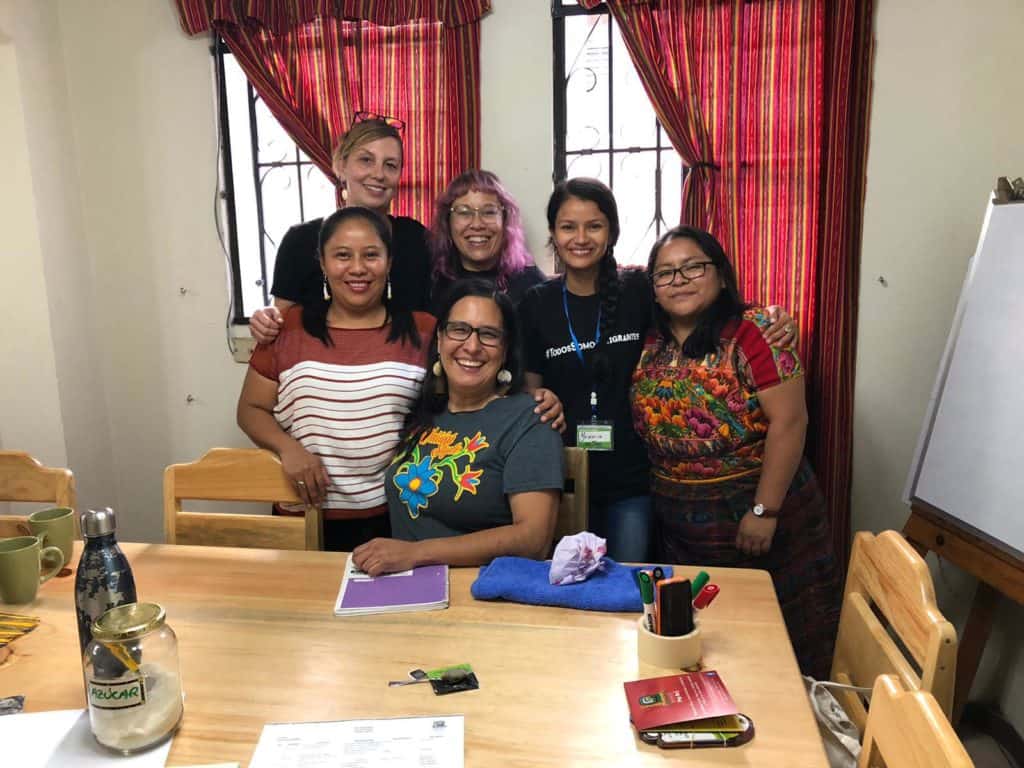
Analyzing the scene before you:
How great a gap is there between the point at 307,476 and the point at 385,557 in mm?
378

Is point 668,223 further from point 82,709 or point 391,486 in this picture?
point 82,709

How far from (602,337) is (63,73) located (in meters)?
2.46

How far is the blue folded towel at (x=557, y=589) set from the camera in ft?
4.47

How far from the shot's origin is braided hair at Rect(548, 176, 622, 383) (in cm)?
203

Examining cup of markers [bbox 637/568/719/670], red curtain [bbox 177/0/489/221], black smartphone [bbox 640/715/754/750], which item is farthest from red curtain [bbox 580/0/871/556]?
black smartphone [bbox 640/715/754/750]

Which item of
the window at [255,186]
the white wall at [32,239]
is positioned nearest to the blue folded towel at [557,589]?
the window at [255,186]

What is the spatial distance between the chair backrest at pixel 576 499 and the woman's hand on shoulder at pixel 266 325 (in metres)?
0.80

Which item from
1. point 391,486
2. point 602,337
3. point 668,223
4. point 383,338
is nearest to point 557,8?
point 668,223

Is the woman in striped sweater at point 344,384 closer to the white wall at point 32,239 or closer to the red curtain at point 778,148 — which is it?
A: the red curtain at point 778,148

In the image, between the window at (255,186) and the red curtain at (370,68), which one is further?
the window at (255,186)

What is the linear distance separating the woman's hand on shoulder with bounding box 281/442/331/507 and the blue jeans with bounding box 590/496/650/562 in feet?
2.54

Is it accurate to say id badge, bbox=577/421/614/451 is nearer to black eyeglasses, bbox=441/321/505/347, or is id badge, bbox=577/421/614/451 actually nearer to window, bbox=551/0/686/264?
black eyeglasses, bbox=441/321/505/347

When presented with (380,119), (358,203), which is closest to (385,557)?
(358,203)

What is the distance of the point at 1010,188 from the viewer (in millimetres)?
2053
